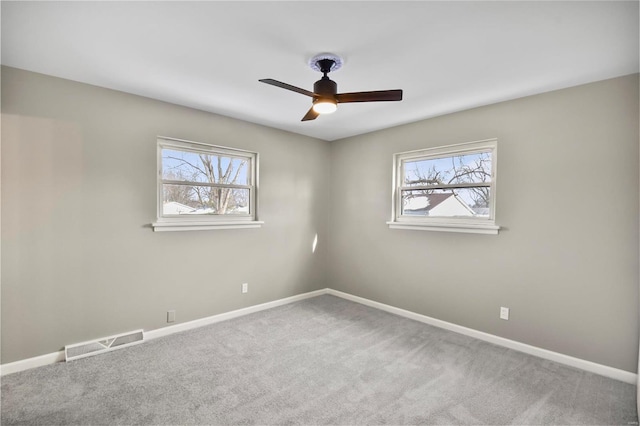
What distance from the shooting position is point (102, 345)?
2750 mm

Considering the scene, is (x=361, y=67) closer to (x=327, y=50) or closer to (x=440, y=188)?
(x=327, y=50)

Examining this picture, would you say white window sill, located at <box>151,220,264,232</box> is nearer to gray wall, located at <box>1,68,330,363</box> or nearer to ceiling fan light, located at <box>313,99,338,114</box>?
gray wall, located at <box>1,68,330,363</box>

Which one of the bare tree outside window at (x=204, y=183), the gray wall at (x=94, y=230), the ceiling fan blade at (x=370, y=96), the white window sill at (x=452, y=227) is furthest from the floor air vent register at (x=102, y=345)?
the white window sill at (x=452, y=227)

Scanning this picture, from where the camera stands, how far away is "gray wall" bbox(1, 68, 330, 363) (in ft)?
7.92

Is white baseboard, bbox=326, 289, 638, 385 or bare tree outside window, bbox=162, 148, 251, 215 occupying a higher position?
bare tree outside window, bbox=162, 148, 251, 215

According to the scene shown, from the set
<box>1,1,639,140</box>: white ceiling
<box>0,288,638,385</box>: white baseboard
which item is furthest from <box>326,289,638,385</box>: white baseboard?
<box>1,1,639,140</box>: white ceiling

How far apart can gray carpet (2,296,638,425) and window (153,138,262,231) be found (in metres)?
1.25

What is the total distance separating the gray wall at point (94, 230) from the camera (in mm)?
2414

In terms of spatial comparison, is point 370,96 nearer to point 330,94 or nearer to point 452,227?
point 330,94

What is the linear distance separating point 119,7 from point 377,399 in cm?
291

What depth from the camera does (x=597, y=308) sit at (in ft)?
8.22

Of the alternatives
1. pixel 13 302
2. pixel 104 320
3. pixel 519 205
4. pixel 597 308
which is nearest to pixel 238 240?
pixel 104 320

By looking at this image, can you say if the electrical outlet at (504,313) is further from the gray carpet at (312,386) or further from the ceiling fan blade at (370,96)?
the ceiling fan blade at (370,96)

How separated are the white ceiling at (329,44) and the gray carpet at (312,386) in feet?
7.89
